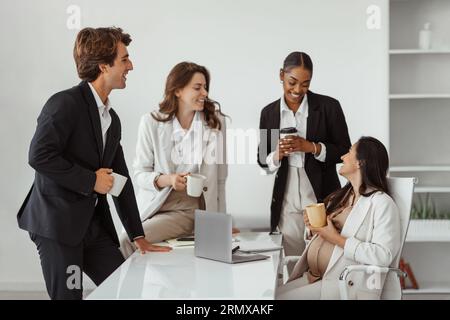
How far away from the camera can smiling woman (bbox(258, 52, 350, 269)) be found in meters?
3.67

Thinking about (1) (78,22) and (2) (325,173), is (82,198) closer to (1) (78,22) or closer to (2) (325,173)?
(2) (325,173)

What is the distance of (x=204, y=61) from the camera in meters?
4.34

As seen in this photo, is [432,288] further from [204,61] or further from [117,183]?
[117,183]

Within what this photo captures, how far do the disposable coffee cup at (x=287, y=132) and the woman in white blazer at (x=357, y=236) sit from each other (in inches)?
25.0

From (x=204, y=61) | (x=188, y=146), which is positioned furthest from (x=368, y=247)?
(x=204, y=61)

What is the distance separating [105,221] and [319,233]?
840 mm

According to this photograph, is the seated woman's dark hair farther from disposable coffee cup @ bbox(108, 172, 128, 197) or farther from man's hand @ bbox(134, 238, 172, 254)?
disposable coffee cup @ bbox(108, 172, 128, 197)

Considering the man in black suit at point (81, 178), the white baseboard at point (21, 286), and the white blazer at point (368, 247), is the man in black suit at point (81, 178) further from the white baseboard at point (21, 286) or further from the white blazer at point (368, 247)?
the white baseboard at point (21, 286)

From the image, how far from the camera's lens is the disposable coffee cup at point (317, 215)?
2.74m

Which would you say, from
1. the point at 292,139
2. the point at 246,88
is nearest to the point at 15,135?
the point at 246,88

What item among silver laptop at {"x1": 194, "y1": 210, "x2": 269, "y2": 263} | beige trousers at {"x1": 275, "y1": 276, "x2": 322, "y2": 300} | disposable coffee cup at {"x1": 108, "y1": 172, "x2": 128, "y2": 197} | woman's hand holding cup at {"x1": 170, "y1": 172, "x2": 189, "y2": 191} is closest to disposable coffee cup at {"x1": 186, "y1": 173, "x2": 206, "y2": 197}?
woman's hand holding cup at {"x1": 170, "y1": 172, "x2": 189, "y2": 191}

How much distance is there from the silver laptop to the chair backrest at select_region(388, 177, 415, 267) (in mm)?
564

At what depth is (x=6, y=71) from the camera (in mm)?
4527
